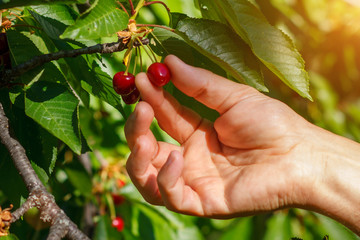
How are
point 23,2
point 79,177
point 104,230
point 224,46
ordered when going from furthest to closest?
1. point 104,230
2. point 79,177
3. point 224,46
4. point 23,2

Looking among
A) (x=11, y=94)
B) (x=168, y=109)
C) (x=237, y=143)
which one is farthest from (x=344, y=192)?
(x=11, y=94)

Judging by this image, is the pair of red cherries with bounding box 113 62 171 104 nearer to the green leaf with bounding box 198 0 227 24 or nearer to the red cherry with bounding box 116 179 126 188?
the green leaf with bounding box 198 0 227 24

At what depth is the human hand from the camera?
1130 millimetres

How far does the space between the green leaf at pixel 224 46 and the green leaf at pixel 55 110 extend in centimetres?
34

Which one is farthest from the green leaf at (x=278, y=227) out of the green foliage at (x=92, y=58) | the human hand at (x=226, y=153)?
the human hand at (x=226, y=153)

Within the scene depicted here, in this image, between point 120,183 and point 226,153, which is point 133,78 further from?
point 120,183

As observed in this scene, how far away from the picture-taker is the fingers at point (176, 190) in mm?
1050

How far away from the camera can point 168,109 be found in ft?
4.00

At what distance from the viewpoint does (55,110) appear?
95 centimetres

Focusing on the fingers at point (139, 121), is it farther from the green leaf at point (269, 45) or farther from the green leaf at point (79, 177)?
the green leaf at point (79, 177)

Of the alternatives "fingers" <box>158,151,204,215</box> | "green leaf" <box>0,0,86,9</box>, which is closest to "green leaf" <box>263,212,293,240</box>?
"fingers" <box>158,151,204,215</box>

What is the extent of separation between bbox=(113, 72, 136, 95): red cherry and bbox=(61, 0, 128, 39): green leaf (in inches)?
7.0

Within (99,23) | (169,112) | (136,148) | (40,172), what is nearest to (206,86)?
(169,112)

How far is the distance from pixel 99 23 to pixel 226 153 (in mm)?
643
